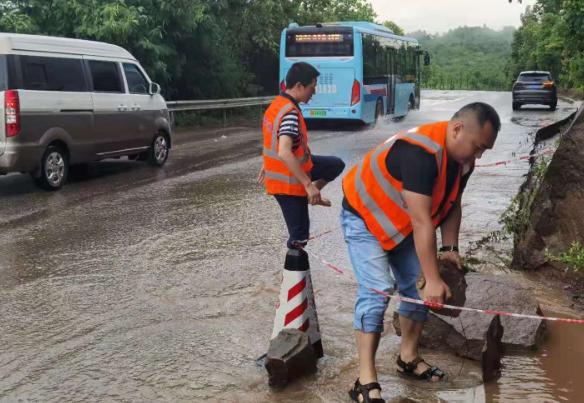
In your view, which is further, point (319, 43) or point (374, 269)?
point (319, 43)

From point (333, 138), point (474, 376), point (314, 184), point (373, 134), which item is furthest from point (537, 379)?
point (373, 134)

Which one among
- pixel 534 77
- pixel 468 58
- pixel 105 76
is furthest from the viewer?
pixel 468 58

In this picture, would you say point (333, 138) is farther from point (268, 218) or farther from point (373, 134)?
point (268, 218)

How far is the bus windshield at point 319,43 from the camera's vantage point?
21922 millimetres

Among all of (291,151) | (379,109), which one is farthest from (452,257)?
(379,109)

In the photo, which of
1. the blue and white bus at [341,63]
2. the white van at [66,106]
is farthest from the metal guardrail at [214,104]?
the white van at [66,106]

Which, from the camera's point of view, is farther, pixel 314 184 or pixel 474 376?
pixel 314 184

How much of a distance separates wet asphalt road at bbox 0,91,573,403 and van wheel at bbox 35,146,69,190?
0.55 ft

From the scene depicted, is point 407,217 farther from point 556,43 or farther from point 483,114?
point 556,43

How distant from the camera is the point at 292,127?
4.88 meters

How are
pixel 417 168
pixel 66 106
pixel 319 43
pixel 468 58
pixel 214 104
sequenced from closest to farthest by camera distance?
pixel 417 168, pixel 66 106, pixel 319 43, pixel 214 104, pixel 468 58

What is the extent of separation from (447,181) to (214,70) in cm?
2116

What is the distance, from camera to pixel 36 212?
9305 mm

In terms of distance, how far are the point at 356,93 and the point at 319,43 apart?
1828 mm
